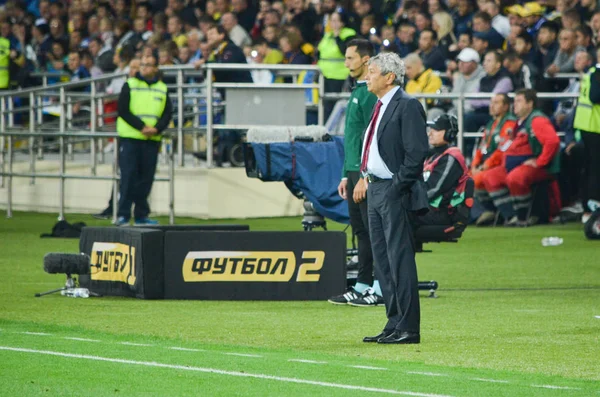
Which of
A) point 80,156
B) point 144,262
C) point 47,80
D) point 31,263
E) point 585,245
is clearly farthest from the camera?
point 47,80

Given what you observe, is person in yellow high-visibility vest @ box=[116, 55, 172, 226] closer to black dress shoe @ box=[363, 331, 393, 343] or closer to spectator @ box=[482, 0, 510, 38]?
spectator @ box=[482, 0, 510, 38]

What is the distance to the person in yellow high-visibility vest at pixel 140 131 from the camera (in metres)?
18.9

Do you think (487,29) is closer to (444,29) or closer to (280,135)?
(444,29)

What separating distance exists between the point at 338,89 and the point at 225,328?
475 inches

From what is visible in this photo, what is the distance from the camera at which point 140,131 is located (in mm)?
18766

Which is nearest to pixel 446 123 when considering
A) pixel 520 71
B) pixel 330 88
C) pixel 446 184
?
pixel 446 184

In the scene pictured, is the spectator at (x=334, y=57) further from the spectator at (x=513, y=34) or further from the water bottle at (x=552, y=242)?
the water bottle at (x=552, y=242)

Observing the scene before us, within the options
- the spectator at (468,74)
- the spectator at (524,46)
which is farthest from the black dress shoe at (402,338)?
the spectator at (524,46)

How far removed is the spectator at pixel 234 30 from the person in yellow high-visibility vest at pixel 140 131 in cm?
667

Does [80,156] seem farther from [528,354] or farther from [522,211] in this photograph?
[528,354]

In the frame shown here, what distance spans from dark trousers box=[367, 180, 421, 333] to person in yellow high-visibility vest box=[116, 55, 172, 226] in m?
9.67

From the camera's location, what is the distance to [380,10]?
25.8 metres

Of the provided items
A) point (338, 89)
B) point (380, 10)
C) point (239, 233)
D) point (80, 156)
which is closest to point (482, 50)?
point (338, 89)

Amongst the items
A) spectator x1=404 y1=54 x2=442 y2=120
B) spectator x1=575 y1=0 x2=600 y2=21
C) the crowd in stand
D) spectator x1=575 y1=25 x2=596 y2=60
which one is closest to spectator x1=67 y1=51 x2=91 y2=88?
the crowd in stand
